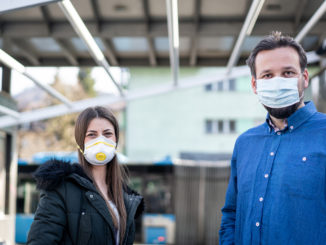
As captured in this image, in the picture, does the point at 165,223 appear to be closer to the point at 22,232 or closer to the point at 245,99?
the point at 22,232

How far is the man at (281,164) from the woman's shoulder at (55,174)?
0.89m

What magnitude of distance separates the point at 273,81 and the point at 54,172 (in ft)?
4.15

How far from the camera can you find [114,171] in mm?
2979

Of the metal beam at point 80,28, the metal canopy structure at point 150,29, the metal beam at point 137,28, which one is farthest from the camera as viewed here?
the metal beam at point 137,28

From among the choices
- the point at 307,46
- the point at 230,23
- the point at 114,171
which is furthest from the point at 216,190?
the point at 114,171

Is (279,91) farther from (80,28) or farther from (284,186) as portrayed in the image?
(80,28)

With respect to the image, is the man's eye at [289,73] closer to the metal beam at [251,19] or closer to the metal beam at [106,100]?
the metal beam at [251,19]

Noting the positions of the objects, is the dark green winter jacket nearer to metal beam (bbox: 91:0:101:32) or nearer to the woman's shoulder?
the woman's shoulder

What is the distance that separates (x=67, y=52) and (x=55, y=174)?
547 cm

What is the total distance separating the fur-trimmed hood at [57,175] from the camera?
2.54m

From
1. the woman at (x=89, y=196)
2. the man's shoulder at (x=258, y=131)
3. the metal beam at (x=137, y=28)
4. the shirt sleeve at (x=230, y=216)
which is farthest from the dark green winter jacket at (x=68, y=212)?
the metal beam at (x=137, y=28)

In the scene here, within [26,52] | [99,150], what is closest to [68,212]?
[99,150]

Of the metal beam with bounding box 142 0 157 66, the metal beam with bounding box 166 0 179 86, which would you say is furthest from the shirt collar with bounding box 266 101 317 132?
the metal beam with bounding box 142 0 157 66

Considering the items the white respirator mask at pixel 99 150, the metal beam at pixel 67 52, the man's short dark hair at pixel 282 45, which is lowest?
the white respirator mask at pixel 99 150
